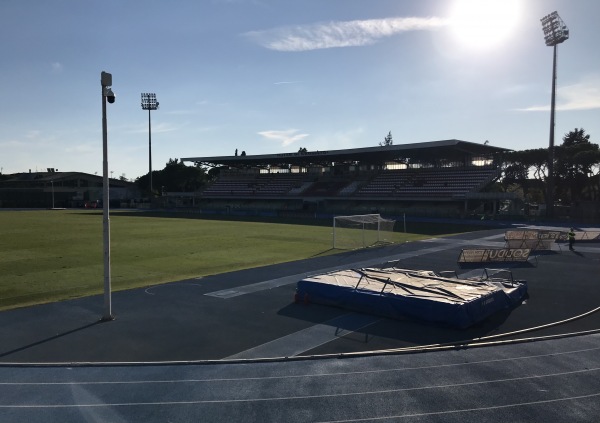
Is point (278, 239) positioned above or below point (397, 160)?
below

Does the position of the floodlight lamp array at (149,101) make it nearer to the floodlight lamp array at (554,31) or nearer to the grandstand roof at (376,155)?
the grandstand roof at (376,155)

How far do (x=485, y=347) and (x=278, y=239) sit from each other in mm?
26201

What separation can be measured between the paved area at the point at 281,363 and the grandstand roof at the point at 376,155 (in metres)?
47.9

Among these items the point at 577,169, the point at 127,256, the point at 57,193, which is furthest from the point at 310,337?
the point at 57,193

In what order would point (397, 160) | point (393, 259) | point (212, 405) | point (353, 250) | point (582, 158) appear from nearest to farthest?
point (212, 405) → point (393, 259) → point (353, 250) → point (582, 158) → point (397, 160)

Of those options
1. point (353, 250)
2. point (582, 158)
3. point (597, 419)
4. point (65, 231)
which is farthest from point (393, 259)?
point (582, 158)

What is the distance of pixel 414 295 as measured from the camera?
1312 cm

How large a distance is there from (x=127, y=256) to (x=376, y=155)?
53.4 meters

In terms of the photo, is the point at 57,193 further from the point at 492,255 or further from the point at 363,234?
the point at 492,255

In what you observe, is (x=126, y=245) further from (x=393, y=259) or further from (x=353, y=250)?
(x=393, y=259)

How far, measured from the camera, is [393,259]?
2562 centimetres

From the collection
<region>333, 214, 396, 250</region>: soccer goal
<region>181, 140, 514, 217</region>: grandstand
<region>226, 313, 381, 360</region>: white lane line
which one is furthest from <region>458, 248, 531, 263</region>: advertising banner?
<region>181, 140, 514, 217</region>: grandstand

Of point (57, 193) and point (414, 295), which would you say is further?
point (57, 193)

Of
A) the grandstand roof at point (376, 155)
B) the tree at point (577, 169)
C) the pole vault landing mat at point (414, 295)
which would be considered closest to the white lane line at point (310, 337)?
the pole vault landing mat at point (414, 295)
